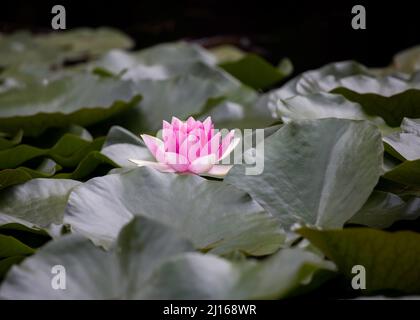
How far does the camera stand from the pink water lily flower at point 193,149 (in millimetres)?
989

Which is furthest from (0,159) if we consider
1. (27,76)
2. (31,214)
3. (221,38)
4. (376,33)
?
(376,33)

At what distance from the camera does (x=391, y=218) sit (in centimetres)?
89

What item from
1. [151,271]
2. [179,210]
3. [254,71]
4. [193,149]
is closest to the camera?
[151,271]

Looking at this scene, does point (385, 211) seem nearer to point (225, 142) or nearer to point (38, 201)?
point (225, 142)

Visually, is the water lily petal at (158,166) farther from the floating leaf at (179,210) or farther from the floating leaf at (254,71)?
the floating leaf at (254,71)

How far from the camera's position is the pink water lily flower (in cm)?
99

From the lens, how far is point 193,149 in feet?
3.23

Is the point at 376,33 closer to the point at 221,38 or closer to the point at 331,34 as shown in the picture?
the point at 331,34

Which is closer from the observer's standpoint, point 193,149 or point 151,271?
point 151,271

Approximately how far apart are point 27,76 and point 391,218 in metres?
1.56

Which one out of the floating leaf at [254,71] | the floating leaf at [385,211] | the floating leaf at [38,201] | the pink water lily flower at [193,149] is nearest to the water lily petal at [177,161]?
the pink water lily flower at [193,149]

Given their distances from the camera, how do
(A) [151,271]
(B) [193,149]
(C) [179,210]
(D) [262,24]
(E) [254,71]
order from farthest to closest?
1. (D) [262,24]
2. (E) [254,71]
3. (B) [193,149]
4. (C) [179,210]
5. (A) [151,271]

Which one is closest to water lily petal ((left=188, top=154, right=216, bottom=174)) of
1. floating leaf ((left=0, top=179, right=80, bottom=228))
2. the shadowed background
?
A: floating leaf ((left=0, top=179, right=80, bottom=228))

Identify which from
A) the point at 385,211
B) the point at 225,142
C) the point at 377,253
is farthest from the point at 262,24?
the point at 377,253
